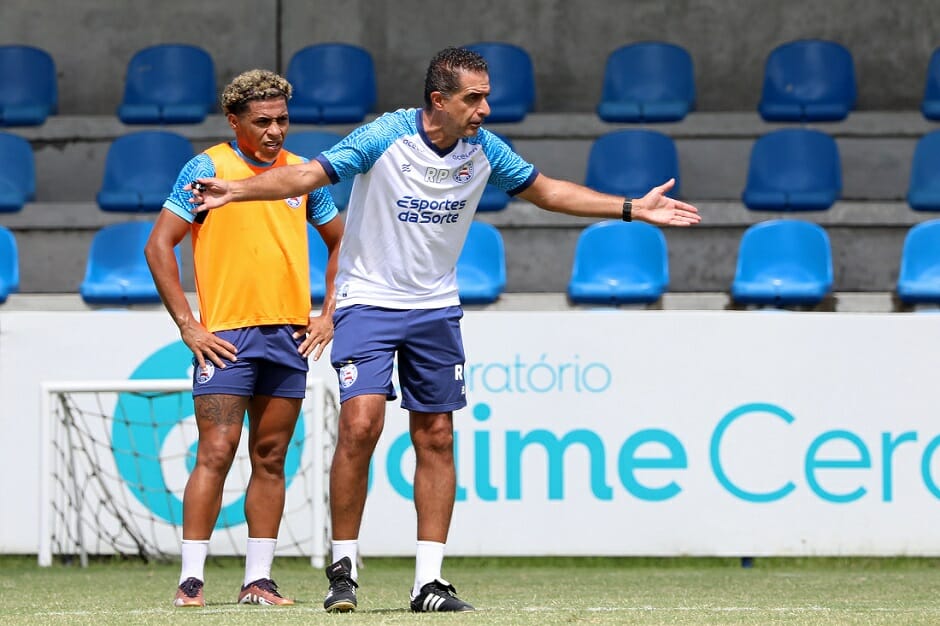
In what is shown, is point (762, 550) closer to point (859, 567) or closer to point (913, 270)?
point (859, 567)

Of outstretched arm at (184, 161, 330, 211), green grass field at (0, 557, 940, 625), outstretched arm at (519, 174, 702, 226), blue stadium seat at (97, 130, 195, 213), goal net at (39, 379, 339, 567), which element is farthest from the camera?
blue stadium seat at (97, 130, 195, 213)

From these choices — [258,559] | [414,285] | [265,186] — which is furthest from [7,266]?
[265,186]

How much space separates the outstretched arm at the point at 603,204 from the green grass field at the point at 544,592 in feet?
4.51

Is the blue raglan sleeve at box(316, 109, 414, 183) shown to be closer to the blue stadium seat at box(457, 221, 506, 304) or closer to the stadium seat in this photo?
the blue stadium seat at box(457, 221, 506, 304)

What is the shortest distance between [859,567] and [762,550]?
597 millimetres

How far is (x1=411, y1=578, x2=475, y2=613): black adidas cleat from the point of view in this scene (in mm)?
5180

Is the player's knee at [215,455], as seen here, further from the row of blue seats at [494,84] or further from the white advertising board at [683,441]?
the row of blue seats at [494,84]

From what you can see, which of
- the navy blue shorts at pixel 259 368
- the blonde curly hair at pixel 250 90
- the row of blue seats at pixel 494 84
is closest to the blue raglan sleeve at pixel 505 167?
the blonde curly hair at pixel 250 90

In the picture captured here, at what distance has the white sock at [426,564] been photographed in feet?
17.2

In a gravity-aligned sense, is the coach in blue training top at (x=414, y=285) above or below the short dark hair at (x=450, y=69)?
below

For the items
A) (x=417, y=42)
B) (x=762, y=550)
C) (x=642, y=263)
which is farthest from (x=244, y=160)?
(x=417, y=42)

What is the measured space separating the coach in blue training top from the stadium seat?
25.7ft

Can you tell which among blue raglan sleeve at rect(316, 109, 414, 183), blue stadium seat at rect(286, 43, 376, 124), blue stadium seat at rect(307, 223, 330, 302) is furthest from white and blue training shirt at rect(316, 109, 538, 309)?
blue stadium seat at rect(286, 43, 376, 124)

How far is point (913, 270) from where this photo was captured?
422 inches
